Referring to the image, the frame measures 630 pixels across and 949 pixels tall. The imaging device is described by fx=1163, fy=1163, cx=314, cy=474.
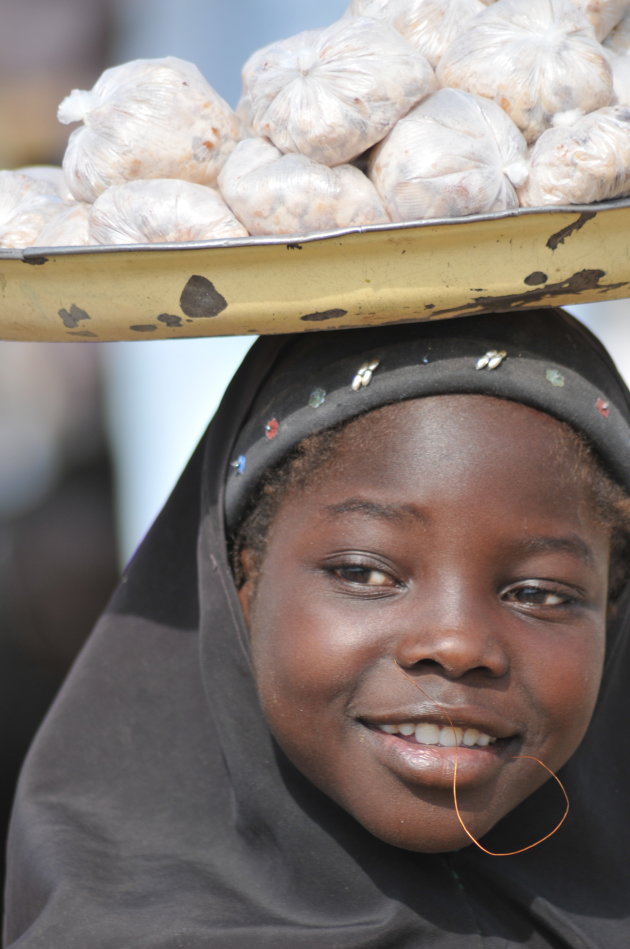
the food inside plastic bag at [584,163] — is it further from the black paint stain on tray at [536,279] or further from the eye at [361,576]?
the eye at [361,576]

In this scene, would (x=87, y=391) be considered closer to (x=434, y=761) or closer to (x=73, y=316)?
(x=73, y=316)

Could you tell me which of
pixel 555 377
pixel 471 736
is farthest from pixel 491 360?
pixel 471 736

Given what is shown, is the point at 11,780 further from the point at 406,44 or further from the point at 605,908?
the point at 406,44

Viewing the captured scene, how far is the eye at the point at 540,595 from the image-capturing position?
1.83m

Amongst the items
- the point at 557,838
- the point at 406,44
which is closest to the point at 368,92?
the point at 406,44

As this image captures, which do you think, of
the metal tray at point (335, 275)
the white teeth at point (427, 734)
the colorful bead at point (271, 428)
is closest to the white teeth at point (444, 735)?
the white teeth at point (427, 734)

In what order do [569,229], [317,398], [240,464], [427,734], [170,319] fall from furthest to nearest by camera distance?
1. [240,464]
2. [317,398]
3. [427,734]
4. [170,319]
5. [569,229]

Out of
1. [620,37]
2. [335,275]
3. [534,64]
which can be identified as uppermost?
[620,37]

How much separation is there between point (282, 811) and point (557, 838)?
1.69 ft

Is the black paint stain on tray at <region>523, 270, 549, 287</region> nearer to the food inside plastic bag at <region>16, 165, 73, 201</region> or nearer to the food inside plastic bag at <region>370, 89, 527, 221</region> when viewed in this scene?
the food inside plastic bag at <region>370, 89, 527, 221</region>

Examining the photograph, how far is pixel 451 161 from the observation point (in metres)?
1.61

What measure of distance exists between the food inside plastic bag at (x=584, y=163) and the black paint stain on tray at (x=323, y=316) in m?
0.31

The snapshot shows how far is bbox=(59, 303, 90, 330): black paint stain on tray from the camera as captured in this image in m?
1.70

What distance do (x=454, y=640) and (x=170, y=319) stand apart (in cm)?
63
